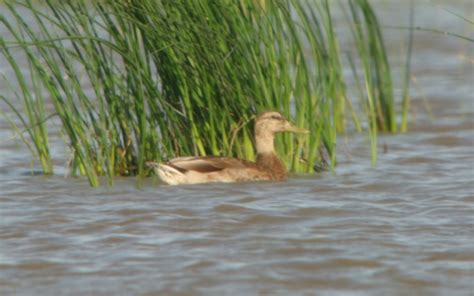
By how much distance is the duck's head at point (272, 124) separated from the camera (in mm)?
9141

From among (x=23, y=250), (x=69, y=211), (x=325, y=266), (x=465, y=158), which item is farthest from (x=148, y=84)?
(x=465, y=158)

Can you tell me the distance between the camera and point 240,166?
934 cm

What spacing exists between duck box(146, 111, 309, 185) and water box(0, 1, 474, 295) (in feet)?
0.27

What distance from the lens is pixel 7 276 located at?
6.83m

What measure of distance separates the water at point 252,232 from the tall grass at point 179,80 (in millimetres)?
309

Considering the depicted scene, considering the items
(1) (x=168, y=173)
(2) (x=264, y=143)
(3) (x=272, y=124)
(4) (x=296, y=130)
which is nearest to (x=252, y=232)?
(1) (x=168, y=173)

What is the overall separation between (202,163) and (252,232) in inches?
56.5

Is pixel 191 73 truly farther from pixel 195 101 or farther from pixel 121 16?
pixel 121 16

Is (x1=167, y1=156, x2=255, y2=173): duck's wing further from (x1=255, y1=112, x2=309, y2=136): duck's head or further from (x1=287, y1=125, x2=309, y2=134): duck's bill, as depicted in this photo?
(x1=287, y1=125, x2=309, y2=134): duck's bill

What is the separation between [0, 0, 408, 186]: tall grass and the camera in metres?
8.78

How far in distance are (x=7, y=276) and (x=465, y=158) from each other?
5.06m

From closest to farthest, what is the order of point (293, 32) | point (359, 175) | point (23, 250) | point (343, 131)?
1. point (23, 250)
2. point (293, 32)
3. point (359, 175)
4. point (343, 131)

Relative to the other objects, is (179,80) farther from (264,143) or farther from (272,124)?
(264,143)

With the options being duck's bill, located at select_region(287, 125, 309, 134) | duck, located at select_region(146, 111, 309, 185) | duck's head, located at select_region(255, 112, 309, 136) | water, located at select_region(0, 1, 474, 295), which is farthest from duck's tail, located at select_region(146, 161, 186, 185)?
duck's bill, located at select_region(287, 125, 309, 134)
